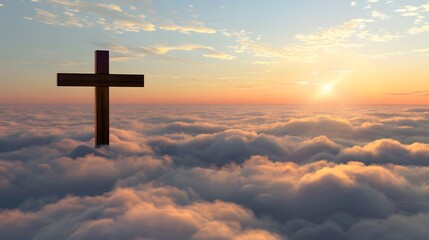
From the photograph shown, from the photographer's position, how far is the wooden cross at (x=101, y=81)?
29.2 feet

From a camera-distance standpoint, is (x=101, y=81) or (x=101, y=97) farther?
(x=101, y=97)

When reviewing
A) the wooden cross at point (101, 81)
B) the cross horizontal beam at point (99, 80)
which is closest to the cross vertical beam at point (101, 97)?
the wooden cross at point (101, 81)

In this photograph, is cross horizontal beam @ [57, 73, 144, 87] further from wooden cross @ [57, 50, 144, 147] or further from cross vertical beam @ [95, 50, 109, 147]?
cross vertical beam @ [95, 50, 109, 147]

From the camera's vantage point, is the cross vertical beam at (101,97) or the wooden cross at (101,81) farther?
the cross vertical beam at (101,97)

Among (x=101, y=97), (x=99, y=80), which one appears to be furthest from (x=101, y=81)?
(x=101, y=97)

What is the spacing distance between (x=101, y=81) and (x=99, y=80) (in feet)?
0.20

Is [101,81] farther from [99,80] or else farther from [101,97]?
[101,97]

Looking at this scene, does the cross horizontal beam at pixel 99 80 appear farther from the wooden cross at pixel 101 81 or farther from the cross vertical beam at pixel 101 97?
the cross vertical beam at pixel 101 97

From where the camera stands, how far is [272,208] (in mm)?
18078

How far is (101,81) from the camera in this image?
9.12m

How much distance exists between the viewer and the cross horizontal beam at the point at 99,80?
8.86 meters

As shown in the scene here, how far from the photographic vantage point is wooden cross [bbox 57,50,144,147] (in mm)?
8914

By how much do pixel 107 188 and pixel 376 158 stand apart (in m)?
33.6

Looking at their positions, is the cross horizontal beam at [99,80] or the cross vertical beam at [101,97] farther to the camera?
the cross vertical beam at [101,97]
